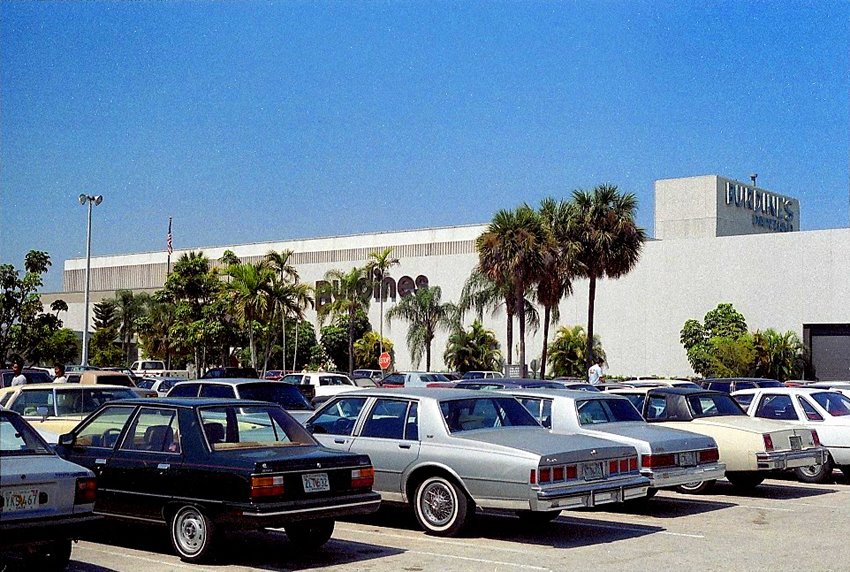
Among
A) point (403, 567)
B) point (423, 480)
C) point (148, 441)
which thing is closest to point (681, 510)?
point (423, 480)

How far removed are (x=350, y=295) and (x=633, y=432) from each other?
192 ft

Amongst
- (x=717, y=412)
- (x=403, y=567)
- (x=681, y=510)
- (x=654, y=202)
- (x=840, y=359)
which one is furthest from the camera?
(x=654, y=202)

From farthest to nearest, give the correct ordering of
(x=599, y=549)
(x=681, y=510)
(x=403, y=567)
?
(x=681, y=510) < (x=599, y=549) < (x=403, y=567)

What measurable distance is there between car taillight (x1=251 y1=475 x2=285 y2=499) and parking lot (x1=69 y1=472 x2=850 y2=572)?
30.0 inches

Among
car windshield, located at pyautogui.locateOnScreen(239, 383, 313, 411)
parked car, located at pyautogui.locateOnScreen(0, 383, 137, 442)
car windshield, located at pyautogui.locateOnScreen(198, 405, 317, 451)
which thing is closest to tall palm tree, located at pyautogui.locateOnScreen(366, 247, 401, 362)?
car windshield, located at pyautogui.locateOnScreen(239, 383, 313, 411)

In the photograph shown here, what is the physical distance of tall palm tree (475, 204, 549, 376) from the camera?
153 feet

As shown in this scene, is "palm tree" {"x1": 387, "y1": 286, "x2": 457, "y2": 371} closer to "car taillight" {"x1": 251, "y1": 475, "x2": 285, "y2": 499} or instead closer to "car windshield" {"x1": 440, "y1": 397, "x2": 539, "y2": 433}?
"car windshield" {"x1": 440, "y1": 397, "x2": 539, "y2": 433}

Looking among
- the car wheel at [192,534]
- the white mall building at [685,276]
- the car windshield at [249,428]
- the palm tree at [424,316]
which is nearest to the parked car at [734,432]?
the car windshield at [249,428]

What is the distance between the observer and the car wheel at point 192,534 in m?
9.52

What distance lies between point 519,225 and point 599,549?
36.8 m

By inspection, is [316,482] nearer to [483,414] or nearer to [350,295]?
[483,414]

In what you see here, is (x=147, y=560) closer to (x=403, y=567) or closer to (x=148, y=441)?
(x=148, y=441)

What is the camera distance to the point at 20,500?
26.8 feet

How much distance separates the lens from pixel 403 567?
977 cm
